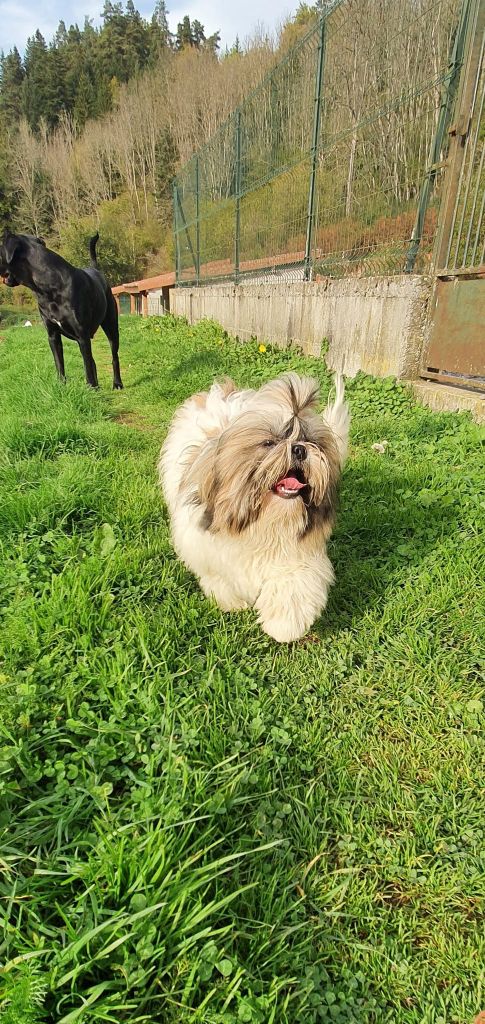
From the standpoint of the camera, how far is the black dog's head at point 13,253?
244 inches

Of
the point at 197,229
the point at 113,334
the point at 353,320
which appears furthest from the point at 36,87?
the point at 353,320

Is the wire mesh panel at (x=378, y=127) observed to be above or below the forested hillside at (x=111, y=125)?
below

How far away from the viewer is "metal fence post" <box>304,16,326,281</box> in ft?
21.6

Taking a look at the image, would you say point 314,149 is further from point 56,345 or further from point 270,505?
point 270,505

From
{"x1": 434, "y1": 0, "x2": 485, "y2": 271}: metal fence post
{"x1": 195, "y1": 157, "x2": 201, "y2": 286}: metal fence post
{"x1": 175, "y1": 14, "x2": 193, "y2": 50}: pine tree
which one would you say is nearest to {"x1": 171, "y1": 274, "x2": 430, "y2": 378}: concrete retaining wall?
{"x1": 434, "y1": 0, "x2": 485, "y2": 271}: metal fence post

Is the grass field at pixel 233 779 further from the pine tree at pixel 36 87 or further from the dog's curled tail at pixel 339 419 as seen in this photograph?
the pine tree at pixel 36 87

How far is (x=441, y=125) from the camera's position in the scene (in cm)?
481

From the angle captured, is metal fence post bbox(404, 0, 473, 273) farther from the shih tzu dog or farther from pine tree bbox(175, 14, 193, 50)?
pine tree bbox(175, 14, 193, 50)

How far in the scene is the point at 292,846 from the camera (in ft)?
5.42

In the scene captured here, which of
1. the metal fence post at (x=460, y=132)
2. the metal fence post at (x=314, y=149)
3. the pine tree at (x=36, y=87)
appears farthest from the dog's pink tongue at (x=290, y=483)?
the pine tree at (x=36, y=87)

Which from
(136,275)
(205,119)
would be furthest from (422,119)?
(205,119)

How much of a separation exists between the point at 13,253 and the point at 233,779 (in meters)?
6.46

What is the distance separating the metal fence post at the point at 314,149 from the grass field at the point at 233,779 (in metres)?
5.03

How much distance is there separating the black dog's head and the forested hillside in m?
25.5
